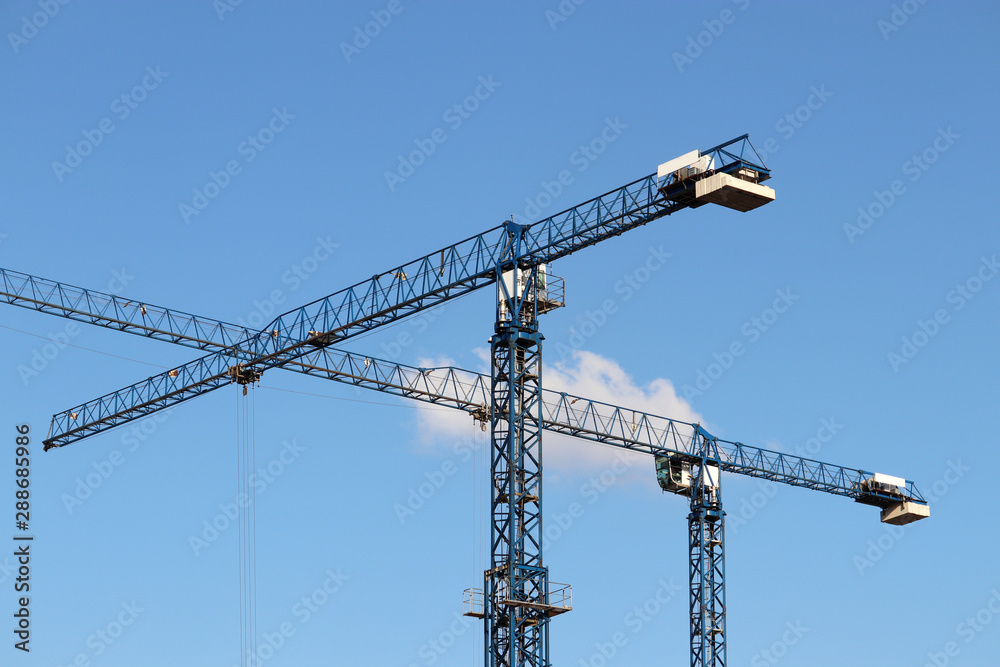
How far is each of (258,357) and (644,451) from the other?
25.6m

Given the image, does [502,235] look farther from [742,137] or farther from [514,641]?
[514,641]

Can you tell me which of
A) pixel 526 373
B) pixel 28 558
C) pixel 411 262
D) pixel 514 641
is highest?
pixel 411 262

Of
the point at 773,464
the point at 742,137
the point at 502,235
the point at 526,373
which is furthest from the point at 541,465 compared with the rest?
the point at 773,464

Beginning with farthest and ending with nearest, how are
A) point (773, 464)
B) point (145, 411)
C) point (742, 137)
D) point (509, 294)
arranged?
1. point (773, 464)
2. point (145, 411)
3. point (509, 294)
4. point (742, 137)

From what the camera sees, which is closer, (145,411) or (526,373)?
(526,373)

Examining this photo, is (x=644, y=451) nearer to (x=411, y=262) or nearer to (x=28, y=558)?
(x=411, y=262)

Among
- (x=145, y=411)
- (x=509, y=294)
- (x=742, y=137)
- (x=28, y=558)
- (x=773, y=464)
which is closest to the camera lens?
(x=742, y=137)

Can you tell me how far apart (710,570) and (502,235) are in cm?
3285

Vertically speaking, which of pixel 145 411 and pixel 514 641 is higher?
pixel 145 411

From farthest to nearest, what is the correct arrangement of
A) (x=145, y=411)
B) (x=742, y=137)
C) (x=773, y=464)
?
(x=773, y=464)
(x=145, y=411)
(x=742, y=137)

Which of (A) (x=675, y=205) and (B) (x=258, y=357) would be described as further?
(B) (x=258, y=357)

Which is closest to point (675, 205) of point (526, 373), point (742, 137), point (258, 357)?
point (742, 137)

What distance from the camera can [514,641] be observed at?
80.3 metres

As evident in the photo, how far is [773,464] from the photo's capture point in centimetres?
11562
